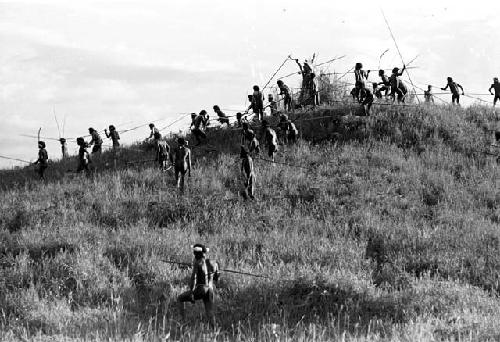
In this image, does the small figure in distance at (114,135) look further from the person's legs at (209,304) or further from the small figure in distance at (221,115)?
the person's legs at (209,304)

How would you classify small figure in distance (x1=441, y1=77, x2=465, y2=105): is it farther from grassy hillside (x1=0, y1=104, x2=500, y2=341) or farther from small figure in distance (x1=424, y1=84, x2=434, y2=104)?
grassy hillside (x1=0, y1=104, x2=500, y2=341)

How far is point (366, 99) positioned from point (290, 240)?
35.9 ft

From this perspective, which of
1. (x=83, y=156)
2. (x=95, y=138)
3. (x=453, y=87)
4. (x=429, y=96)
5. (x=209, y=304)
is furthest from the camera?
(x=429, y=96)

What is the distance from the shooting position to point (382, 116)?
24.7 metres

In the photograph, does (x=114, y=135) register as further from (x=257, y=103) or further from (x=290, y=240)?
(x=290, y=240)

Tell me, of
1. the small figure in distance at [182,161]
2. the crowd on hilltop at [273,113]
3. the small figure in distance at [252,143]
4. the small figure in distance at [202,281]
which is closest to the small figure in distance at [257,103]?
the crowd on hilltop at [273,113]

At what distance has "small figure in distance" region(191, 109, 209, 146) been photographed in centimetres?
2423

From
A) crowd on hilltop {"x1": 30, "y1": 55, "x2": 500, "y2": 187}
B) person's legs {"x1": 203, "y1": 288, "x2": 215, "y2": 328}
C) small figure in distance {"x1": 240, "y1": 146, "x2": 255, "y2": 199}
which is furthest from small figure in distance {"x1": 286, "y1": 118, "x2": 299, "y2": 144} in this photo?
person's legs {"x1": 203, "y1": 288, "x2": 215, "y2": 328}

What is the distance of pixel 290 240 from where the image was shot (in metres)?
14.4

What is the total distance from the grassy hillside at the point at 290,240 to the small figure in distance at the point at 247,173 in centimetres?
49

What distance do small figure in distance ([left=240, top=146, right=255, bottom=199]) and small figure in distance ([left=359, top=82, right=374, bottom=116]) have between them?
7.73 metres

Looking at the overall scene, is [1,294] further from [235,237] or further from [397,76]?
[397,76]

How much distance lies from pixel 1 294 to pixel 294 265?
546 centimetres

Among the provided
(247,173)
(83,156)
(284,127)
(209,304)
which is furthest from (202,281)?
(83,156)
